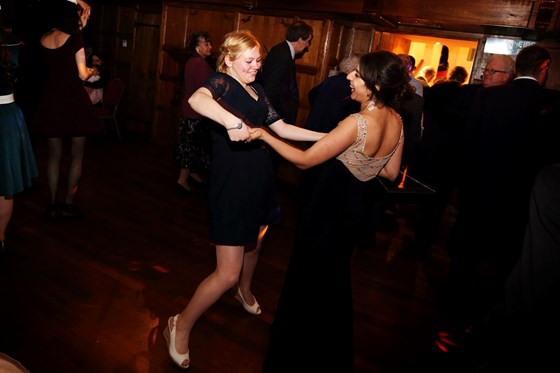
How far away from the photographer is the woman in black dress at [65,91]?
3150 millimetres

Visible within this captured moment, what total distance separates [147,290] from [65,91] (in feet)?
5.51

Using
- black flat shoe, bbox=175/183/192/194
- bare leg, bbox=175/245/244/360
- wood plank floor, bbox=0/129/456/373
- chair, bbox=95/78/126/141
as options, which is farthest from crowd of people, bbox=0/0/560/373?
chair, bbox=95/78/126/141

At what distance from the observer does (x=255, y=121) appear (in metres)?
1.99

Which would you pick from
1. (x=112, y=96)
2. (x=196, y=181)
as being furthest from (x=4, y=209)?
(x=112, y=96)

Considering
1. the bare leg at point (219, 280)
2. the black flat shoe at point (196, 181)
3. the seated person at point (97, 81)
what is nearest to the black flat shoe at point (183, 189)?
the black flat shoe at point (196, 181)

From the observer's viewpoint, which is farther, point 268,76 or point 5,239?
point 268,76

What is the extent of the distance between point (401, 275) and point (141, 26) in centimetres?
612

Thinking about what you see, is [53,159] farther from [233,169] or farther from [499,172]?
[499,172]

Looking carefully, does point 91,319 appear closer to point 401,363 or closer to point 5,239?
point 5,239

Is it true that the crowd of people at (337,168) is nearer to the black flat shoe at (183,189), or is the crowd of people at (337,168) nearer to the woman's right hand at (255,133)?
the woman's right hand at (255,133)

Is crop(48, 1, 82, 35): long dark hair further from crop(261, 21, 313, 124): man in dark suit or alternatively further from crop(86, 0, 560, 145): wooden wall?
crop(86, 0, 560, 145): wooden wall

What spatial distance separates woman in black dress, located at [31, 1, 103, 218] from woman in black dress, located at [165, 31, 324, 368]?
1813mm

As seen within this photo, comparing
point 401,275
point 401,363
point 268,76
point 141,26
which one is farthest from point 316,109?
point 141,26

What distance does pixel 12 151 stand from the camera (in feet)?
8.93
